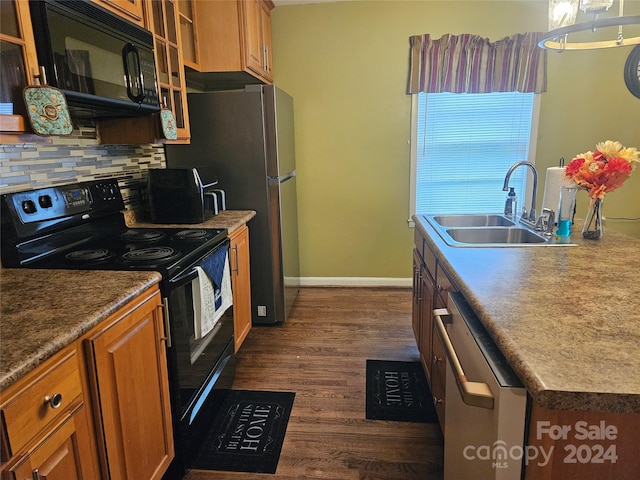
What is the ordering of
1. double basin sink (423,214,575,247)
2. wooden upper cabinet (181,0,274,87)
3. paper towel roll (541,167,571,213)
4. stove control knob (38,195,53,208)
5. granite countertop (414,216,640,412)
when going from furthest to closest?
wooden upper cabinet (181,0,274,87) < paper towel roll (541,167,571,213) < double basin sink (423,214,575,247) < stove control knob (38,195,53,208) < granite countertop (414,216,640,412)

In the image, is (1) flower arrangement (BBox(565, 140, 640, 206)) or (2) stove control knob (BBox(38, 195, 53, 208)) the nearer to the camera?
(2) stove control knob (BBox(38, 195, 53, 208))

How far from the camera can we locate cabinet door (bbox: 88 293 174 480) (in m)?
1.14

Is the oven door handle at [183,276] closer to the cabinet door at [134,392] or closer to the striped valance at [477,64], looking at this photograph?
the cabinet door at [134,392]

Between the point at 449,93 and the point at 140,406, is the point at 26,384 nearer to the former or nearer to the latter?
the point at 140,406

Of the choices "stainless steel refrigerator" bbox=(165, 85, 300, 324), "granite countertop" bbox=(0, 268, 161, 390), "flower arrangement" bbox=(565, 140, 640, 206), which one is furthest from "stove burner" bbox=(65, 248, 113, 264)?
"flower arrangement" bbox=(565, 140, 640, 206)

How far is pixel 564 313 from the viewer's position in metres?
1.08

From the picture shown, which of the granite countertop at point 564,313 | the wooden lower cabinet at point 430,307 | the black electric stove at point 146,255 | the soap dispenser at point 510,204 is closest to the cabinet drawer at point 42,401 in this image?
the black electric stove at point 146,255

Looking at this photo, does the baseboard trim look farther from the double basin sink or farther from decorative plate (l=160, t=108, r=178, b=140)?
decorative plate (l=160, t=108, r=178, b=140)

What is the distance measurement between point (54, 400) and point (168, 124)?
4.70 feet

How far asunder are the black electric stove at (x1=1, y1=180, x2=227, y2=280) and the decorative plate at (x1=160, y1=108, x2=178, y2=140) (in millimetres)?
375

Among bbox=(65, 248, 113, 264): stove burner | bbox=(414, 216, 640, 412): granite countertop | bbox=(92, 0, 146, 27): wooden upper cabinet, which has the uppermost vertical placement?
bbox=(92, 0, 146, 27): wooden upper cabinet

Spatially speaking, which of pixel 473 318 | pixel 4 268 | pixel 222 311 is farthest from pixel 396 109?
pixel 4 268

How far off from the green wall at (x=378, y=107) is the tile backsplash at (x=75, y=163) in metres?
1.46

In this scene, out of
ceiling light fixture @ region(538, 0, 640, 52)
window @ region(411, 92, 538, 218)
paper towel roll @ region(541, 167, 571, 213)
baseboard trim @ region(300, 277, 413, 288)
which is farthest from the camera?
baseboard trim @ region(300, 277, 413, 288)
